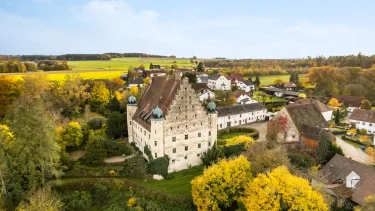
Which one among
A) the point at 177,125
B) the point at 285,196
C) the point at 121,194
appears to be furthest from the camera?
the point at 177,125

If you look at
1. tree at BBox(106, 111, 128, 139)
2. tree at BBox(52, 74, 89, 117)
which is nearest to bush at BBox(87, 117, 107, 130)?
tree at BBox(106, 111, 128, 139)

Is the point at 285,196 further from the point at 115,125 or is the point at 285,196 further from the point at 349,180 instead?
the point at 115,125

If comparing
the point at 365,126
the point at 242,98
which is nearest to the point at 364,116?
the point at 365,126

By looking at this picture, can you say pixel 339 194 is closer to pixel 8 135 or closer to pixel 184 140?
pixel 184 140

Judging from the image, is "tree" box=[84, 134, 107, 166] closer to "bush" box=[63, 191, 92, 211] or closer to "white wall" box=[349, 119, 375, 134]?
"bush" box=[63, 191, 92, 211]

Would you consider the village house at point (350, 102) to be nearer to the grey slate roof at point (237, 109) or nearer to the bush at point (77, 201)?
the grey slate roof at point (237, 109)

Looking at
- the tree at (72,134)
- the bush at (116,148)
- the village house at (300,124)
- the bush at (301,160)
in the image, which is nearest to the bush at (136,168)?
the bush at (116,148)
